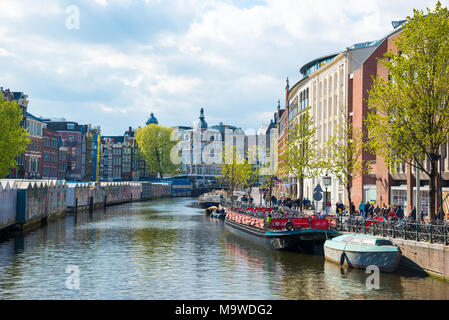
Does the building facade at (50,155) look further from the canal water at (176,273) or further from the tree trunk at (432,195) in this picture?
the tree trunk at (432,195)

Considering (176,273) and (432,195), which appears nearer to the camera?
(176,273)

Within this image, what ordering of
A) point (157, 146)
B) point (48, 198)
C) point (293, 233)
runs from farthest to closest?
point (157, 146), point (48, 198), point (293, 233)

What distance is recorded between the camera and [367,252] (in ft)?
101

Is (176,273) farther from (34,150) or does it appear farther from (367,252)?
(34,150)

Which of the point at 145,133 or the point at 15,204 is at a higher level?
the point at 145,133


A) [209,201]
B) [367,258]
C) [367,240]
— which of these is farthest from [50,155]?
[367,258]

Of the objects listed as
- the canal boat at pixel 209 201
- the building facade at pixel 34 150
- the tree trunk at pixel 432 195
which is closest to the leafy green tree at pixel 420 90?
the tree trunk at pixel 432 195

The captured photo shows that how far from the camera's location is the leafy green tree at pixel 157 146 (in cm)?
16138

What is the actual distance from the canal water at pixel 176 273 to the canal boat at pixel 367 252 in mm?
677

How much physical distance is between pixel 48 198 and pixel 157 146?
320ft
